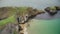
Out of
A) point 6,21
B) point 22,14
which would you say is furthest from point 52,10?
point 6,21

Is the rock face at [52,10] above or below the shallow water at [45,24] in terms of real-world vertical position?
above

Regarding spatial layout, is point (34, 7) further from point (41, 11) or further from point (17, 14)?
point (17, 14)

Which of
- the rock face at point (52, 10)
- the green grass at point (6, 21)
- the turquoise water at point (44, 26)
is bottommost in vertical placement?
the turquoise water at point (44, 26)

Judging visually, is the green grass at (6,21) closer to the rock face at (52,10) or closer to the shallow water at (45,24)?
the shallow water at (45,24)

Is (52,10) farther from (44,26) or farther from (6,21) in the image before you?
(6,21)

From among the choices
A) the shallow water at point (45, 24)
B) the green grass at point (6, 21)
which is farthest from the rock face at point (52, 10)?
the green grass at point (6, 21)

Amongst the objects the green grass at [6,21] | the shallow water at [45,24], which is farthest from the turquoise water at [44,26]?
the green grass at [6,21]

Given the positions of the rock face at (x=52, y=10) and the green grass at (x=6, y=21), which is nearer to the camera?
the green grass at (x=6, y=21)

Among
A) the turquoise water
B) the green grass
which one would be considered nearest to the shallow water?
the turquoise water

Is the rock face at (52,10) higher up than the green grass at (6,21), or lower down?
higher up
